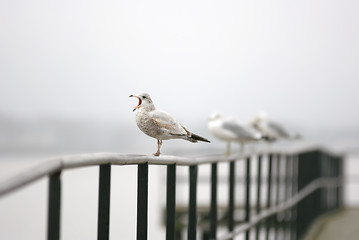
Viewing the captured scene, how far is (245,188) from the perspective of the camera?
7086 millimetres

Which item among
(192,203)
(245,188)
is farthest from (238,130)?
(192,203)

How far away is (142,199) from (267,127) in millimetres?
5209

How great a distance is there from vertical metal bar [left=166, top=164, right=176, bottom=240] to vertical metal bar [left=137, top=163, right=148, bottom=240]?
446 mm

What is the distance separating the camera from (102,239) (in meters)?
3.36

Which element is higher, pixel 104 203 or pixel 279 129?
pixel 279 129

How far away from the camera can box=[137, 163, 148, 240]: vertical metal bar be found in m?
3.92

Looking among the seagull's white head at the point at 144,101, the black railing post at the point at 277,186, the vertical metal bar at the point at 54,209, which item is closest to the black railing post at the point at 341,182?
the black railing post at the point at 277,186

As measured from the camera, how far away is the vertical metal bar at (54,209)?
2.73 metres

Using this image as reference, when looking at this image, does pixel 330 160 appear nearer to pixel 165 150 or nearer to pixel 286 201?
pixel 165 150

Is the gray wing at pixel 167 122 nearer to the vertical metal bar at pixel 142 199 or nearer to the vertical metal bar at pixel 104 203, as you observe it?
the vertical metal bar at pixel 142 199

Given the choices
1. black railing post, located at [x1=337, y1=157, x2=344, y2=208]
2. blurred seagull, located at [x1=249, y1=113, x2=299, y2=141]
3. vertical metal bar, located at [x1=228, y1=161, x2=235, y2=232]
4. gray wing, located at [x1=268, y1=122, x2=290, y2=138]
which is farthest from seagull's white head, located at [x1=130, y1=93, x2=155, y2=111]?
black railing post, located at [x1=337, y1=157, x2=344, y2=208]

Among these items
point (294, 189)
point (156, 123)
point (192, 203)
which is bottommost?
point (294, 189)

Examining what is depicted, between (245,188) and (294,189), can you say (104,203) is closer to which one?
(245,188)

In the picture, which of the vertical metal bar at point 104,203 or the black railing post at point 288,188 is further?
the black railing post at point 288,188
